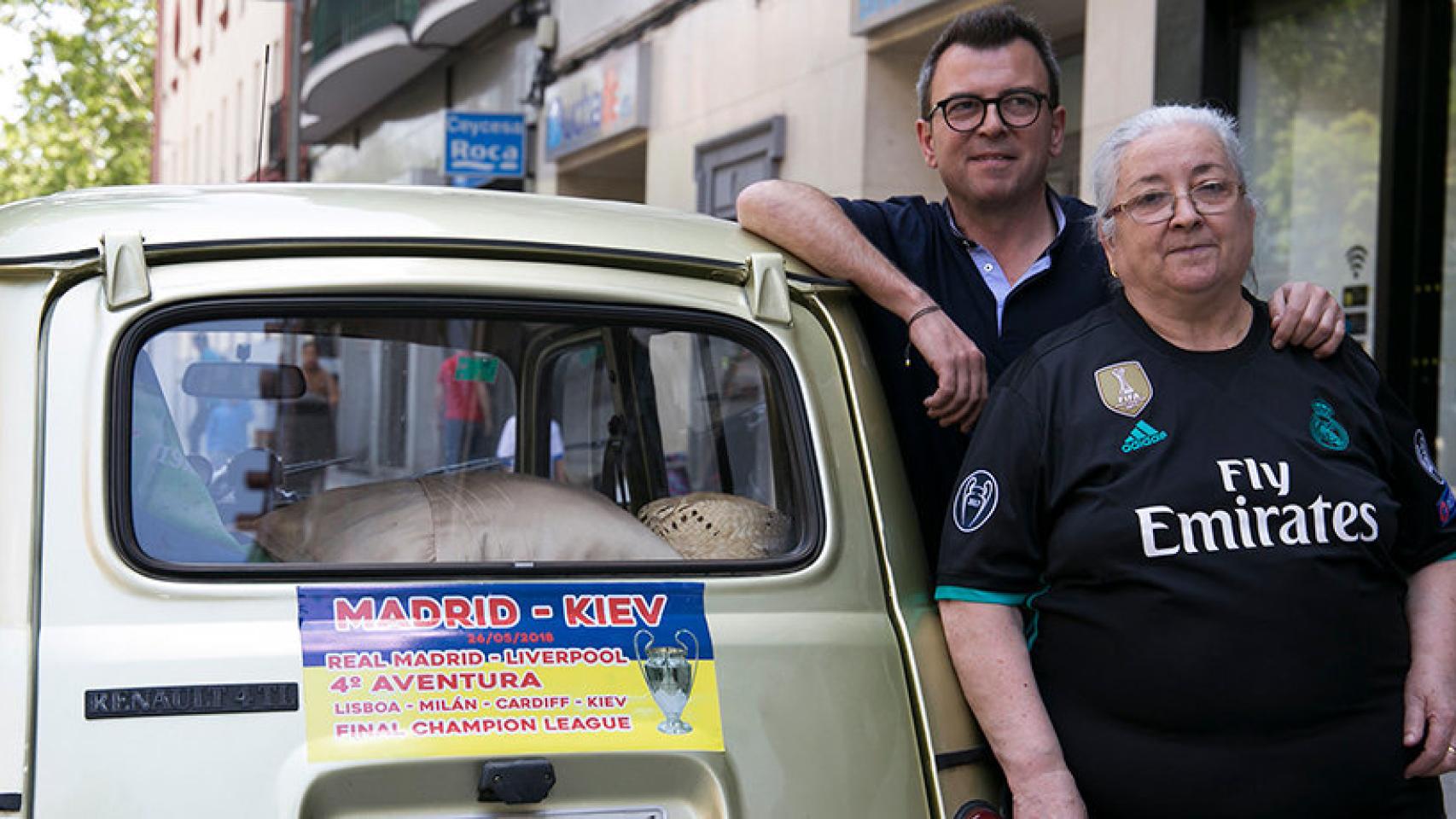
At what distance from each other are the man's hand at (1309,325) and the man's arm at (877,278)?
49 centimetres

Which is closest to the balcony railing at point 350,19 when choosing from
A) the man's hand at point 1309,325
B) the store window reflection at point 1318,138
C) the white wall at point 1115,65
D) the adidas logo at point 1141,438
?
the white wall at point 1115,65

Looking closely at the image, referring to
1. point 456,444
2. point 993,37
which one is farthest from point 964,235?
point 456,444

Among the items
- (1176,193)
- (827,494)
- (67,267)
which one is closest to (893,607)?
(827,494)

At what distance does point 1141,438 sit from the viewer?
2729 mm

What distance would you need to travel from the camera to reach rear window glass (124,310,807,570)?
8.81 feet

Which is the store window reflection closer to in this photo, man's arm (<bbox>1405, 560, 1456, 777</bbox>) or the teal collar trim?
man's arm (<bbox>1405, 560, 1456, 777</bbox>)

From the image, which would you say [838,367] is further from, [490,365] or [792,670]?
[490,365]

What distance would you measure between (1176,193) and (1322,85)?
5.99m

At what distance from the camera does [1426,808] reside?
8.99 feet


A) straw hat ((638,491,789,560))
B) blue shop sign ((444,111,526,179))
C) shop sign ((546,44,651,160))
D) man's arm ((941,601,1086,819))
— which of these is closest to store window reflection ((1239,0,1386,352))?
straw hat ((638,491,789,560))

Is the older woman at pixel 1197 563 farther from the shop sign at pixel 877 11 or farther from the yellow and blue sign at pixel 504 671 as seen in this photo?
the shop sign at pixel 877 11

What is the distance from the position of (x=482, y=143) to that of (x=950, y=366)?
48.8ft

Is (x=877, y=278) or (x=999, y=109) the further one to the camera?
(x=999, y=109)

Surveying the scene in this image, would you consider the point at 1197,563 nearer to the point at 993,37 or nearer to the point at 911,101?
the point at 993,37
